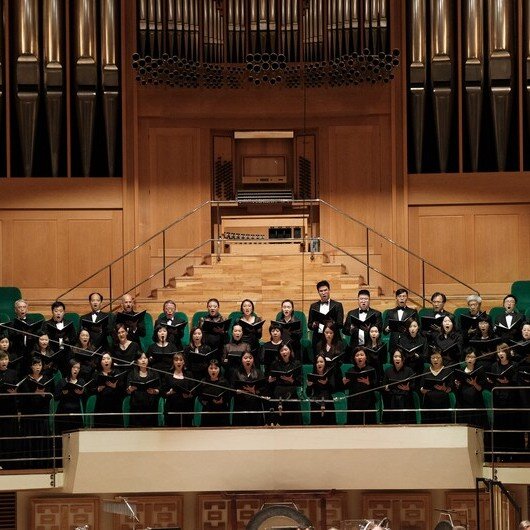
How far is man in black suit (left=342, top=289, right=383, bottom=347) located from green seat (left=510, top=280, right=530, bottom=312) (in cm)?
142

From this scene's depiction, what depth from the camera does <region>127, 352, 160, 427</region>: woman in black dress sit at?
7.17 m

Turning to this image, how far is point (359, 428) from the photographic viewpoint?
711 centimetres

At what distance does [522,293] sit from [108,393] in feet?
10.3

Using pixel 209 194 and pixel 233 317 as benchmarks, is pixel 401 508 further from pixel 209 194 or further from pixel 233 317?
pixel 209 194

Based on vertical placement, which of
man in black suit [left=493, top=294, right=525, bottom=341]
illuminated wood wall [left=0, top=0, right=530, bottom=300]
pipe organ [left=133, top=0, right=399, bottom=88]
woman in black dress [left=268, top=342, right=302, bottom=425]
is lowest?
woman in black dress [left=268, top=342, right=302, bottom=425]

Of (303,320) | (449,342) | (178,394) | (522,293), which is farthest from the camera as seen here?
(522,293)

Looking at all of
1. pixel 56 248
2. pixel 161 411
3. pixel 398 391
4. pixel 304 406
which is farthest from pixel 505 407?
pixel 56 248

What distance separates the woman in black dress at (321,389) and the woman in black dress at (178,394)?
2.21 feet

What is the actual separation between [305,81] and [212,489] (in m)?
3.57

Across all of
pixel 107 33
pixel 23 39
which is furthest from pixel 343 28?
pixel 23 39

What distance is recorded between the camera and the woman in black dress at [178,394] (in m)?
7.18

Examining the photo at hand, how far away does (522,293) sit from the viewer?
8.80m

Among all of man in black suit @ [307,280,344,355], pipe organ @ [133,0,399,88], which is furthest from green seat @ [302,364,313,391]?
pipe organ @ [133,0,399,88]

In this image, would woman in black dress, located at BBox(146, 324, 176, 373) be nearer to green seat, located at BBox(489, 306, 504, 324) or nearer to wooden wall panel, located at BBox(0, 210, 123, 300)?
green seat, located at BBox(489, 306, 504, 324)
